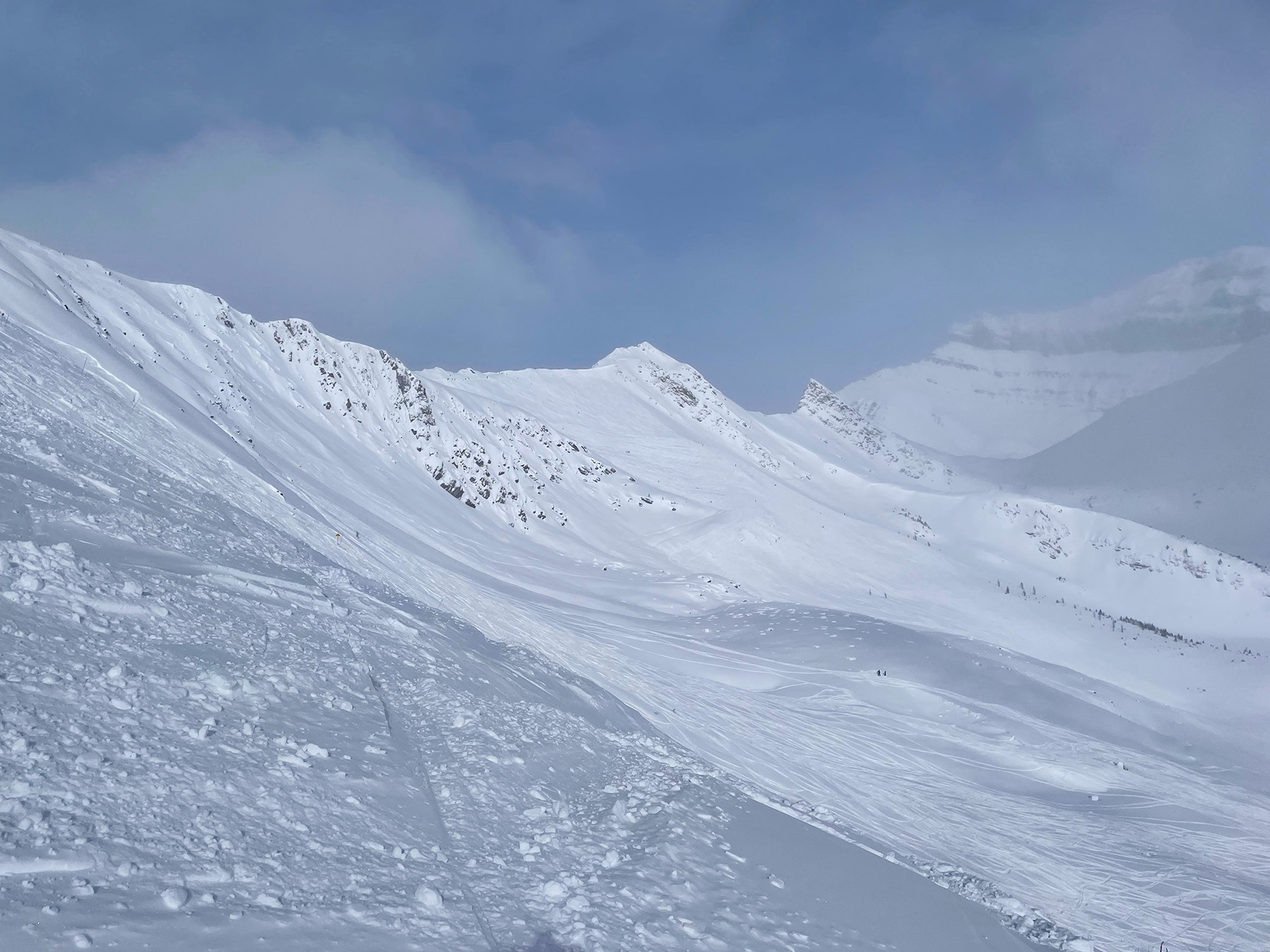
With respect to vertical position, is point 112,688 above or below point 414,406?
below

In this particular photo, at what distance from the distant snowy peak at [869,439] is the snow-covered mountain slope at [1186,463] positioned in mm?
25419

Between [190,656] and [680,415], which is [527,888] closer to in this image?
[190,656]

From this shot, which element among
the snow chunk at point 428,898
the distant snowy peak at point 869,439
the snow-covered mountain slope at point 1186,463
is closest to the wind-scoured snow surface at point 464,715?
the snow chunk at point 428,898

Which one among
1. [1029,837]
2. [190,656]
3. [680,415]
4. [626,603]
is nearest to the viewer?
[190,656]

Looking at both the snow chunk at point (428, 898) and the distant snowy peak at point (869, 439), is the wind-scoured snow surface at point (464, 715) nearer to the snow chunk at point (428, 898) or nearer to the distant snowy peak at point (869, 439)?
the snow chunk at point (428, 898)

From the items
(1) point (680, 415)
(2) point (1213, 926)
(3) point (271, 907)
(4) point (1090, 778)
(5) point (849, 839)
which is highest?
(1) point (680, 415)

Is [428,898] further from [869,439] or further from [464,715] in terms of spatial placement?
[869,439]

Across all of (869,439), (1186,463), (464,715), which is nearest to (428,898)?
(464,715)

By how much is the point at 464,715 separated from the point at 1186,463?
14059cm

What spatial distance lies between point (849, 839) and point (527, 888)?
17.1ft

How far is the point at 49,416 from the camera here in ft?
35.7

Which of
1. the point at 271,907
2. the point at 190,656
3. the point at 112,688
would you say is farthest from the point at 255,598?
the point at 271,907

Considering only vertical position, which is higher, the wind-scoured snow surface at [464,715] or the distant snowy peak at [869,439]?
the distant snowy peak at [869,439]

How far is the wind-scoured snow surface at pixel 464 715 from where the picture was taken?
4.39 meters
